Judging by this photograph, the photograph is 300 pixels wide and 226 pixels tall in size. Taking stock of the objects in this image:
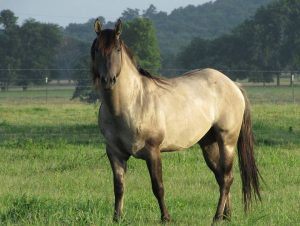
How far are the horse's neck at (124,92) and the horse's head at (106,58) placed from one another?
237mm

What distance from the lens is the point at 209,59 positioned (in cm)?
6134

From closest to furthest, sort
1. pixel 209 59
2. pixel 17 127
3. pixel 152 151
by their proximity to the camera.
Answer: pixel 152 151 → pixel 17 127 → pixel 209 59

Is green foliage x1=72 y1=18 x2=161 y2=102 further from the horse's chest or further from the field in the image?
the horse's chest

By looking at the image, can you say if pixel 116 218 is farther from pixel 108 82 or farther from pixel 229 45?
pixel 229 45

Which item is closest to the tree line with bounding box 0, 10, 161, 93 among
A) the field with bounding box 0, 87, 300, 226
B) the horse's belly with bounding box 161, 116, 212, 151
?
the field with bounding box 0, 87, 300, 226

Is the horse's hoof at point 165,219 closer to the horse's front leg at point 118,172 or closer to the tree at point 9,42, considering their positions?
the horse's front leg at point 118,172

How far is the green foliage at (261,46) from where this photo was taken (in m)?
60.2

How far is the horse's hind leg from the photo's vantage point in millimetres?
6934

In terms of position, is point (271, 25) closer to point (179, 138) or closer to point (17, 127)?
point (17, 127)

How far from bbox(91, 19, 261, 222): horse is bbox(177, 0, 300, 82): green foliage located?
52.1 meters

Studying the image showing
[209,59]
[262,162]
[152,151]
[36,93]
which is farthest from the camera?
[209,59]

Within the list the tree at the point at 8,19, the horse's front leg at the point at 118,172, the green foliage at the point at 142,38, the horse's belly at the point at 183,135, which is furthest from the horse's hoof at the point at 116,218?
the tree at the point at 8,19

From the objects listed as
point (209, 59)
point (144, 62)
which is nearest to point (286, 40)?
point (209, 59)

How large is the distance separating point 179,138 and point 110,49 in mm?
1313
